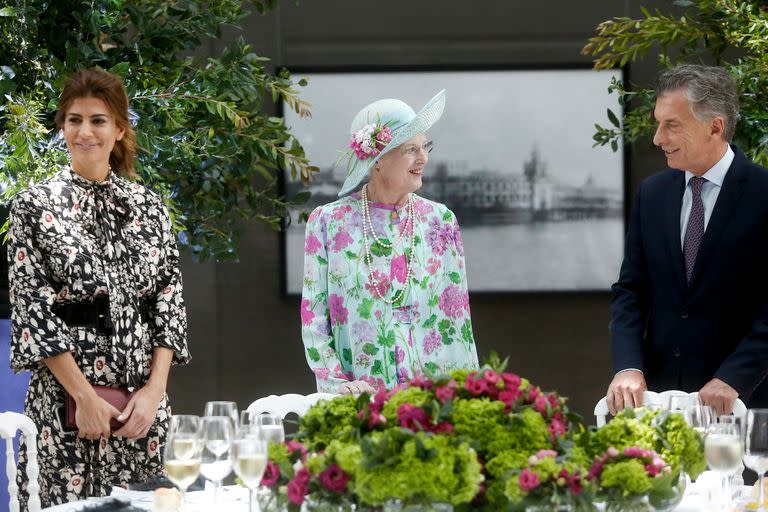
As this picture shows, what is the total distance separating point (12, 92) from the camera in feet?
12.0

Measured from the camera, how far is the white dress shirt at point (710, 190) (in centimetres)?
313

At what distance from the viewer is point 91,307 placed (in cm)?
295

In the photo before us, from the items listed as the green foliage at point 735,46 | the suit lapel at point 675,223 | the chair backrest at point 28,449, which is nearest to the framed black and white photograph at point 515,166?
the green foliage at point 735,46

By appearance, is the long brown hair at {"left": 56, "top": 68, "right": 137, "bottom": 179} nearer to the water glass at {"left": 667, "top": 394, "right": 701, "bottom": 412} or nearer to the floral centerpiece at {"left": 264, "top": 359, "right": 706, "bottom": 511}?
the floral centerpiece at {"left": 264, "top": 359, "right": 706, "bottom": 511}

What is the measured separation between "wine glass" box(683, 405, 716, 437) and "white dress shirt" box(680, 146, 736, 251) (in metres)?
0.95

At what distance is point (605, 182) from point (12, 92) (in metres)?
3.02

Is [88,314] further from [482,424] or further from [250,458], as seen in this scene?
[482,424]

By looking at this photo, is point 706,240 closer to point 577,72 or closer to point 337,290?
point 337,290

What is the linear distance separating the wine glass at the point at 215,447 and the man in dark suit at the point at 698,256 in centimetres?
133

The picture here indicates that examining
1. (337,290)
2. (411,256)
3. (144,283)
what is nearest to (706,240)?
(411,256)

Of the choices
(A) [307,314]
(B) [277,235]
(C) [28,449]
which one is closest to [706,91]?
(A) [307,314]

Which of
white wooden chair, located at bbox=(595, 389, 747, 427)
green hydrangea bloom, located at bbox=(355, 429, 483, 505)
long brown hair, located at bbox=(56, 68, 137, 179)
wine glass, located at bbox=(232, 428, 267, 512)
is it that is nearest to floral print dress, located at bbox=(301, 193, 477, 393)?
white wooden chair, located at bbox=(595, 389, 747, 427)

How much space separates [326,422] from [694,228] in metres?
1.59

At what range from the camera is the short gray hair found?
3.09 metres
